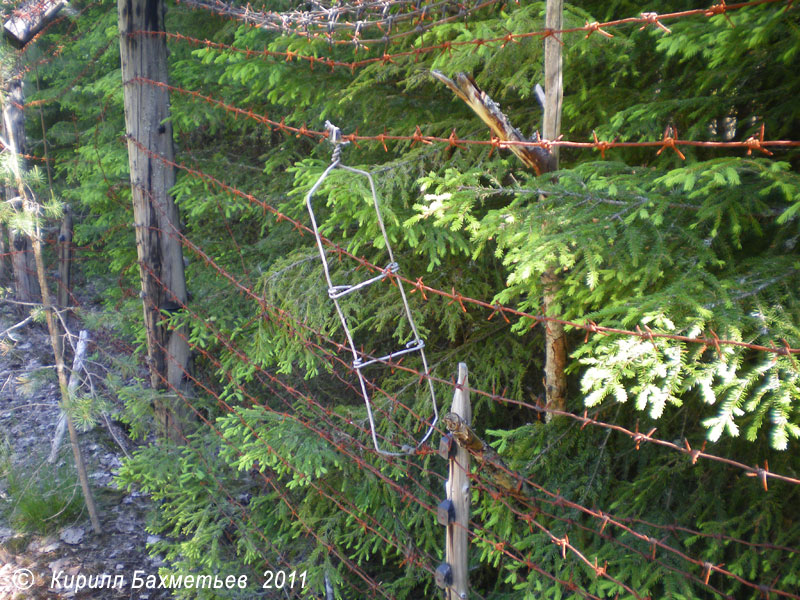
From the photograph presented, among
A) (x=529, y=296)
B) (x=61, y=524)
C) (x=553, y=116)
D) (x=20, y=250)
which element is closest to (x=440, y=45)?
(x=553, y=116)

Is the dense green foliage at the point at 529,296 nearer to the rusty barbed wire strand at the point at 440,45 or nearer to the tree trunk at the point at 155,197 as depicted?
the rusty barbed wire strand at the point at 440,45

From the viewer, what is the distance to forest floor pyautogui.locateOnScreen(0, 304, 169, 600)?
428cm

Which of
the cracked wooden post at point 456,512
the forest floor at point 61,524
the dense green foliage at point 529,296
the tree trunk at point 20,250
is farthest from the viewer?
the tree trunk at point 20,250

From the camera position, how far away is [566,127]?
3.49 m

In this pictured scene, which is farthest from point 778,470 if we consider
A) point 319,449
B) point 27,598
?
point 27,598

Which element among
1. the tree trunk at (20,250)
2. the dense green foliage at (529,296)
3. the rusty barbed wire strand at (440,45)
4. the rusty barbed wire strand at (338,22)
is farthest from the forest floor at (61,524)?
the tree trunk at (20,250)

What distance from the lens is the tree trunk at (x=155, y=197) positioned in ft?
14.2

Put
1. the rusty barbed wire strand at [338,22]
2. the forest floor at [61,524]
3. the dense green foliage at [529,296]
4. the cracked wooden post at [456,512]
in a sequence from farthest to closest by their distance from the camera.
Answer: the forest floor at [61,524] → the rusty barbed wire strand at [338,22] → the cracked wooden post at [456,512] → the dense green foliage at [529,296]

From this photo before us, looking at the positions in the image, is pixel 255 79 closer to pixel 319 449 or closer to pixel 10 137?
pixel 10 137

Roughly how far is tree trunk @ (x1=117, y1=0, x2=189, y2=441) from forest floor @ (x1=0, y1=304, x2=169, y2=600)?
654 millimetres

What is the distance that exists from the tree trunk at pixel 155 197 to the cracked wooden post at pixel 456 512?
10.3 ft

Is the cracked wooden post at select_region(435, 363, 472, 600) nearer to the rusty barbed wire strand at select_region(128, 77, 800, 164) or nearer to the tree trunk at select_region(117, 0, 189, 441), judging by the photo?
the rusty barbed wire strand at select_region(128, 77, 800, 164)

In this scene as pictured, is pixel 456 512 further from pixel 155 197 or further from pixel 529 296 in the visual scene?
pixel 155 197

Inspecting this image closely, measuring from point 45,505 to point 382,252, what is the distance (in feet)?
12.3
